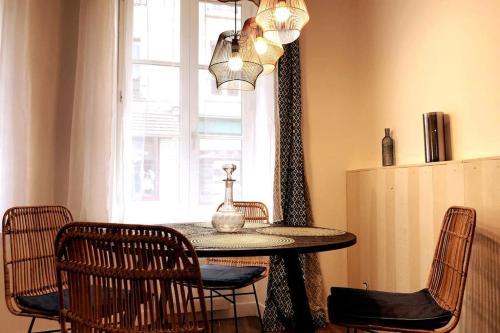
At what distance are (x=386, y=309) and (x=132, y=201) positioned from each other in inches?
73.1

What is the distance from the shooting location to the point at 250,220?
8.51 ft

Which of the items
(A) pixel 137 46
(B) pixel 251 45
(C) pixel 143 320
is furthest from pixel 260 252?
(A) pixel 137 46

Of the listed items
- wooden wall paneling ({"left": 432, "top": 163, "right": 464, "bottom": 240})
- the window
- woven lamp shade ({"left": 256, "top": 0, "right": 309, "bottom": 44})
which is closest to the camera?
woven lamp shade ({"left": 256, "top": 0, "right": 309, "bottom": 44})

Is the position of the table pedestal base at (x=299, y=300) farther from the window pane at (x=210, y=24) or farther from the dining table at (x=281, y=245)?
the window pane at (x=210, y=24)

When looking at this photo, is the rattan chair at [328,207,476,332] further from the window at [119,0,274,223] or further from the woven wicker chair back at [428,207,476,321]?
the window at [119,0,274,223]

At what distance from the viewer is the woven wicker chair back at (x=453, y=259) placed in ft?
4.65

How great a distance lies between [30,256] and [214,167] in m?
1.41

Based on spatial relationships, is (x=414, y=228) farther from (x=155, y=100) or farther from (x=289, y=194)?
(x=155, y=100)

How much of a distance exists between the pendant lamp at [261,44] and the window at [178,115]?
0.96 metres

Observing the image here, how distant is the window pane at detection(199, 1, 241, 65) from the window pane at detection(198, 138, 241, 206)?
2.10 ft

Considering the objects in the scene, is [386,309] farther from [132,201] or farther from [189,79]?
[189,79]

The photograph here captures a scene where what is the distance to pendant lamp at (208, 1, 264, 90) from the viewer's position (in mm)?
1864

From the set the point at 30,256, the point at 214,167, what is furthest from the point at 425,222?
the point at 30,256

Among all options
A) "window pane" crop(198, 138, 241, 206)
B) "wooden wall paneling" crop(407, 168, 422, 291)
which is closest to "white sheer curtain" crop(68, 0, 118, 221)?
"window pane" crop(198, 138, 241, 206)
